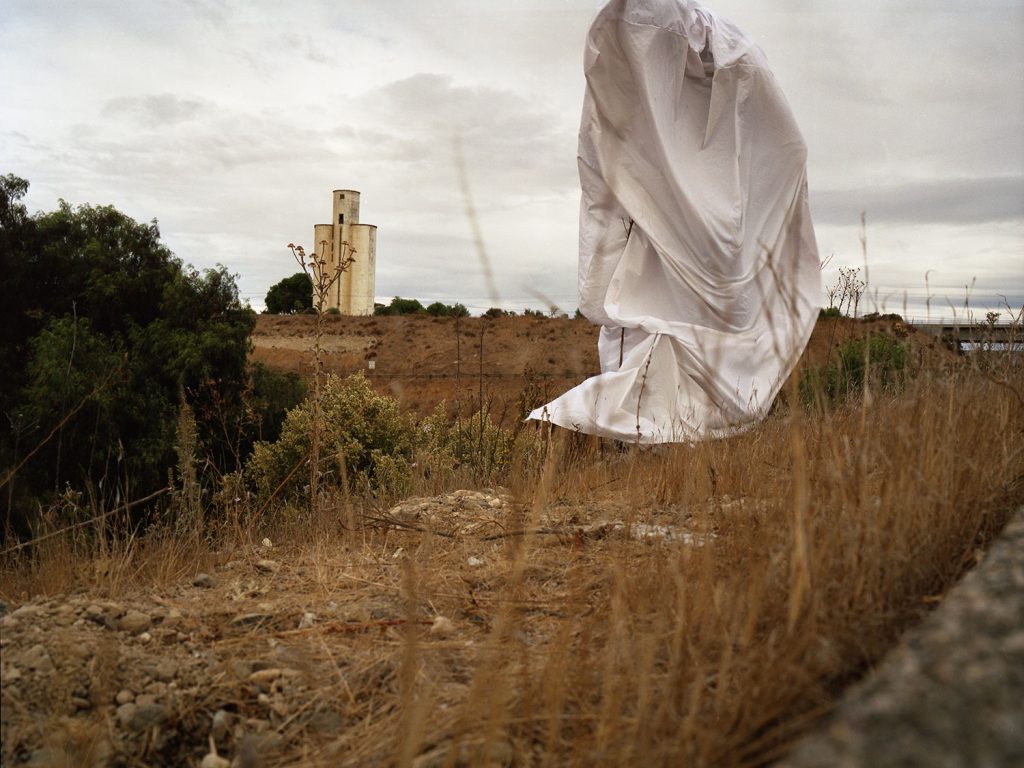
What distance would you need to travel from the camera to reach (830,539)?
59.6 inches

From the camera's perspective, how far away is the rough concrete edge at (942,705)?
77 centimetres

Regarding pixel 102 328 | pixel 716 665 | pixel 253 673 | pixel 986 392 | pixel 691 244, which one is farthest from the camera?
pixel 102 328

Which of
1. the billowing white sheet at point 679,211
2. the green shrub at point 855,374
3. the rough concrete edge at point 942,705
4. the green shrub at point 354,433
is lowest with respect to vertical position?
the green shrub at point 354,433

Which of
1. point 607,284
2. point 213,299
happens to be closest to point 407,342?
point 213,299

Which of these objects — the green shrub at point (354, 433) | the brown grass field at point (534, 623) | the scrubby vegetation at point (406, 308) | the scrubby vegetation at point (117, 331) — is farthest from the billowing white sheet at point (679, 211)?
the scrubby vegetation at point (406, 308)

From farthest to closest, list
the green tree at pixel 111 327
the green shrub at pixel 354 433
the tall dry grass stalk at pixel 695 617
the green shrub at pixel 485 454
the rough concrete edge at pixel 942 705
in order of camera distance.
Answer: the green tree at pixel 111 327, the green shrub at pixel 354 433, the green shrub at pixel 485 454, the tall dry grass stalk at pixel 695 617, the rough concrete edge at pixel 942 705

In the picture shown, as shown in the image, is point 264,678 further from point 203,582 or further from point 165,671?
point 203,582

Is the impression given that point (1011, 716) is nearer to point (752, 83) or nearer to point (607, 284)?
point (607, 284)

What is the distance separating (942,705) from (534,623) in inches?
47.3

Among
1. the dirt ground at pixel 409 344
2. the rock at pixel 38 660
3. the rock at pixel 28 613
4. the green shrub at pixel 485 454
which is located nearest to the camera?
the rock at pixel 38 660

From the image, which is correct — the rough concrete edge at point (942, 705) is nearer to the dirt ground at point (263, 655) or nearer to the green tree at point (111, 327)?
the dirt ground at point (263, 655)

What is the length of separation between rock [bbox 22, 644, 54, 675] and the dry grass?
0.30m

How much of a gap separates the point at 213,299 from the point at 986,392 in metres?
17.3

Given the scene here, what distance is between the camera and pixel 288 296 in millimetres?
39188
